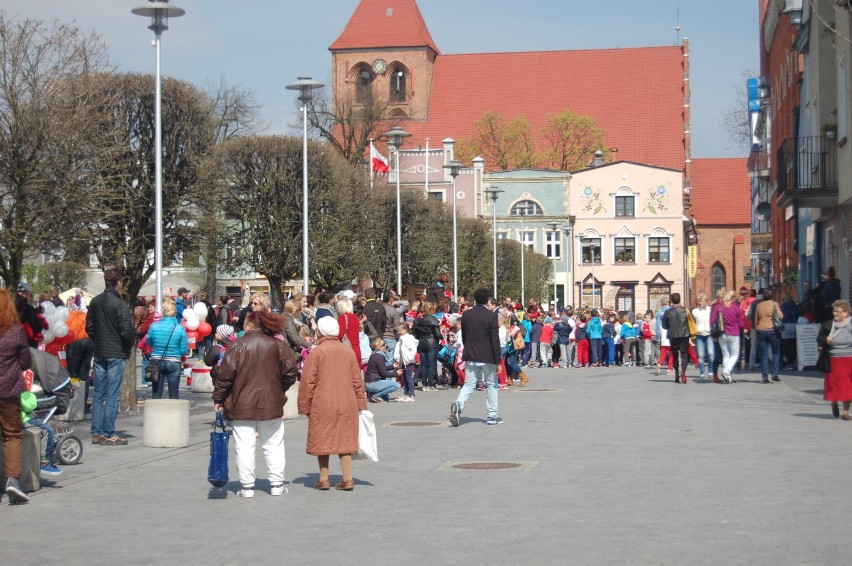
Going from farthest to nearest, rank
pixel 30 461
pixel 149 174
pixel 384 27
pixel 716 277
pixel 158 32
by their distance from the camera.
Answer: pixel 716 277, pixel 384 27, pixel 149 174, pixel 158 32, pixel 30 461

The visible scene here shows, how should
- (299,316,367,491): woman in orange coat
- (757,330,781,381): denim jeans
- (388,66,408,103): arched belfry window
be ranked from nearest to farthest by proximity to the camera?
(299,316,367,491): woman in orange coat, (757,330,781,381): denim jeans, (388,66,408,103): arched belfry window

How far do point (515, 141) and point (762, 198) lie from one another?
40.7 m

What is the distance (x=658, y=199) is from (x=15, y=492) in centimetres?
8249

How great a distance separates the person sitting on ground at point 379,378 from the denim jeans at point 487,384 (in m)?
4.80

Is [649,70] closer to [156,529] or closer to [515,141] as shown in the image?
[515,141]

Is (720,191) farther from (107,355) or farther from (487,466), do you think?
(487,466)

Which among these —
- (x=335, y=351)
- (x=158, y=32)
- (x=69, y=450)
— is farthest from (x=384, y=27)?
(x=335, y=351)

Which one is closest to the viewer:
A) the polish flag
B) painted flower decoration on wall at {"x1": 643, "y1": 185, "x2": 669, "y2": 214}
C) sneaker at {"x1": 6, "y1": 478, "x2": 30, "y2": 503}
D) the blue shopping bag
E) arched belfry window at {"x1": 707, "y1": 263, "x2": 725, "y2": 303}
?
sneaker at {"x1": 6, "y1": 478, "x2": 30, "y2": 503}

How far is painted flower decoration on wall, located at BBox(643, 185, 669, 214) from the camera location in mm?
90438

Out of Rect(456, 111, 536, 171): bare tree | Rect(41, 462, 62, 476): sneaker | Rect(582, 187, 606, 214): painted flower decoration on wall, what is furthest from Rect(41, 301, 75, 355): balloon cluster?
Rect(456, 111, 536, 171): bare tree

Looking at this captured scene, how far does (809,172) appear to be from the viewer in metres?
30.9

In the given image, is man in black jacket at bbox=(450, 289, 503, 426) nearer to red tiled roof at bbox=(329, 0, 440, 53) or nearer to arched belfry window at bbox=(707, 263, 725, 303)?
red tiled roof at bbox=(329, 0, 440, 53)

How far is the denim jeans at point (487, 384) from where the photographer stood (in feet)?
57.5

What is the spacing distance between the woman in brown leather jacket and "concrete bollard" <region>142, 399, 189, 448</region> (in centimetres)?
387
